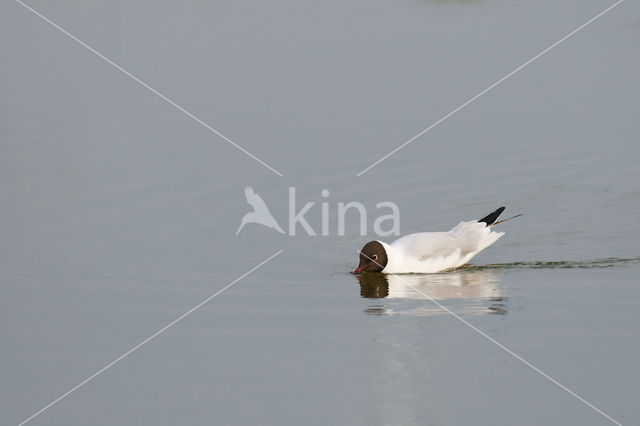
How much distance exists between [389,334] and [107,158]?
7.76 meters

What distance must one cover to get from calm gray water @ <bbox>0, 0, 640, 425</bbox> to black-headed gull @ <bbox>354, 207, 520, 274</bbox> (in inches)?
7.4

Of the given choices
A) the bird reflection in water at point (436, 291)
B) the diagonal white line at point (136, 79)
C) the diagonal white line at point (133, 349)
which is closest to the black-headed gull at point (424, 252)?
the bird reflection in water at point (436, 291)

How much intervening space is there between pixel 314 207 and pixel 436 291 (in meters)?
3.08

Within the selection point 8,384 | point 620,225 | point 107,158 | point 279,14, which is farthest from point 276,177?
point 279,14

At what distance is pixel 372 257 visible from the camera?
1282 centimetres

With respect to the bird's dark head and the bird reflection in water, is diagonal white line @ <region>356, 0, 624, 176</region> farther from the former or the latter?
the bird reflection in water

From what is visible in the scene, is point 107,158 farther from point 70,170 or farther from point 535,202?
point 535,202

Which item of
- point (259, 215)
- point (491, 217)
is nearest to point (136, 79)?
point (259, 215)

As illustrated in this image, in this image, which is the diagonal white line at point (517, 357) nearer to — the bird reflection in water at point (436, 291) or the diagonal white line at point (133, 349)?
the bird reflection in water at point (436, 291)

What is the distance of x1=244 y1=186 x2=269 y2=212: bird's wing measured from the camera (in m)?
14.6

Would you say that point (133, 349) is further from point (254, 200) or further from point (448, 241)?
point (254, 200)

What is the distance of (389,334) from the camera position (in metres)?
10.2

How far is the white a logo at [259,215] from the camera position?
14.2m

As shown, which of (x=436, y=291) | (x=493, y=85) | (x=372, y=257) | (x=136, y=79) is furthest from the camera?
(x=136, y=79)
